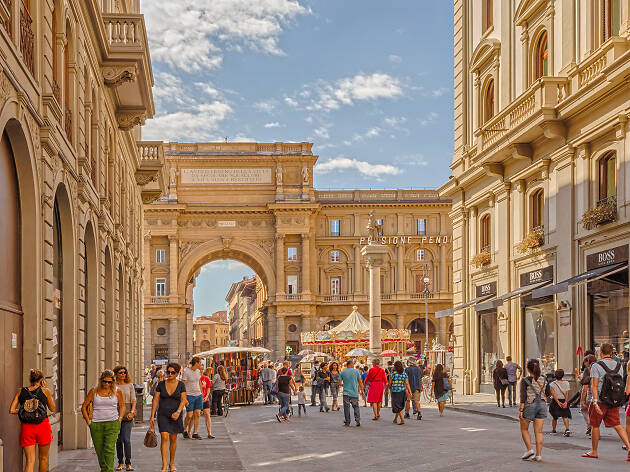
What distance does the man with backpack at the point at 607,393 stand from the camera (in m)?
13.9

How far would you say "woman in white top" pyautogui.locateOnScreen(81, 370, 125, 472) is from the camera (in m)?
12.4

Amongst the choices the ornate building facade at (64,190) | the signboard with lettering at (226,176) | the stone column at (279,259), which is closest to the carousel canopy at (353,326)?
the ornate building facade at (64,190)

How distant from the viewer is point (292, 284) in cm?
8219

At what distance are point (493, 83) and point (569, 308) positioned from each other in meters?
9.88

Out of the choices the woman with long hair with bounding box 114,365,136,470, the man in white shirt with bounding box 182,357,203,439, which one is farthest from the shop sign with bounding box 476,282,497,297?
the woman with long hair with bounding box 114,365,136,470

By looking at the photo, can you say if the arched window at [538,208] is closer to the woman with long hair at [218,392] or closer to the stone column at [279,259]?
the woman with long hair at [218,392]

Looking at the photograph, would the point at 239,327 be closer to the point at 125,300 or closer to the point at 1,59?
the point at 125,300

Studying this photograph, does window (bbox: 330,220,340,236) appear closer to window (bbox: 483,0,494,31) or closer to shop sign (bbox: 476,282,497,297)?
shop sign (bbox: 476,282,497,297)

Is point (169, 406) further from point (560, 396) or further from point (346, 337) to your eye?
point (346, 337)

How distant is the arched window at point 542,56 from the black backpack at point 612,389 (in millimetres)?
15153

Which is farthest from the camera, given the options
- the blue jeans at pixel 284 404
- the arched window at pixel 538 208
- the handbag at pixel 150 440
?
the arched window at pixel 538 208

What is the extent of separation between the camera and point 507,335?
99.5 feet

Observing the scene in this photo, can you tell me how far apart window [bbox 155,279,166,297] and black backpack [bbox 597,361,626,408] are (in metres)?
69.8

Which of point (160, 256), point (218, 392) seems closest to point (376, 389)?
point (218, 392)
